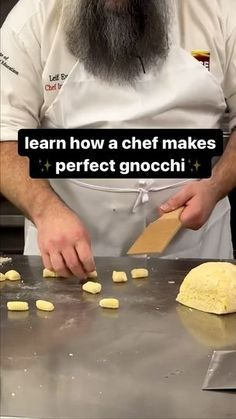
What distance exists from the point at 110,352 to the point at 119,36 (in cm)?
76

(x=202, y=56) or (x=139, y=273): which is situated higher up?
(x=202, y=56)

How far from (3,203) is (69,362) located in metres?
1.28

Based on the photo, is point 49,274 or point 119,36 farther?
point 119,36

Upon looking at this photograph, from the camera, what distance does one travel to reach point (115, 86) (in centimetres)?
143

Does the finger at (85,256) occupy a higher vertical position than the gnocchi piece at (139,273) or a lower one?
higher

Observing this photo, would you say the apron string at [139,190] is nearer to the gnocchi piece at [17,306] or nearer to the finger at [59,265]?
the finger at [59,265]

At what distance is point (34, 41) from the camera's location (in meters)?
1.41

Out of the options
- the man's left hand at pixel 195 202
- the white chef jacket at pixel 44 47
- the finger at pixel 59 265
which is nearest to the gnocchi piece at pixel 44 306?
the finger at pixel 59 265

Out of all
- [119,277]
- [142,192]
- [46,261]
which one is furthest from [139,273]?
[142,192]

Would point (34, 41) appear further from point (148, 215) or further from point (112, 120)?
point (148, 215)

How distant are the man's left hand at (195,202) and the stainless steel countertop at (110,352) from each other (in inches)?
5.5

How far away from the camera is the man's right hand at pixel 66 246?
115 cm

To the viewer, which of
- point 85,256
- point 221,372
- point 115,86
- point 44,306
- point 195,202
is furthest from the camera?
point 115,86

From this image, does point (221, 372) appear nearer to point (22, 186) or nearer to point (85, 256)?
point (85, 256)
